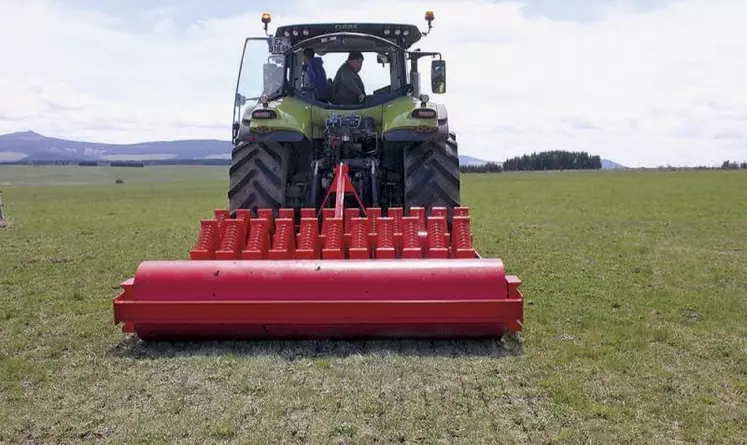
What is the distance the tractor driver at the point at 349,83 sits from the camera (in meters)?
7.58

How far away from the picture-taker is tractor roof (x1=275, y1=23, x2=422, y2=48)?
7570 millimetres

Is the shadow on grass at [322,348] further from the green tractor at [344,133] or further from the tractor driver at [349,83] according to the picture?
the tractor driver at [349,83]

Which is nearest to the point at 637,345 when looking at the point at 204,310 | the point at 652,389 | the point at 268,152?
the point at 652,389

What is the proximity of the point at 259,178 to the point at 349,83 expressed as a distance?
163 centimetres

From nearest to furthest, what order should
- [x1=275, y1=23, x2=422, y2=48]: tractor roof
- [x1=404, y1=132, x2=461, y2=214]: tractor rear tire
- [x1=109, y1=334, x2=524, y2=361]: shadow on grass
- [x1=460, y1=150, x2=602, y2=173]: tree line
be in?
1. [x1=109, y1=334, x2=524, y2=361]: shadow on grass
2. [x1=404, y1=132, x2=461, y2=214]: tractor rear tire
3. [x1=275, y1=23, x2=422, y2=48]: tractor roof
4. [x1=460, y1=150, x2=602, y2=173]: tree line

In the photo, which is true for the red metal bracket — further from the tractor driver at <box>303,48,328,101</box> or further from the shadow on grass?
the tractor driver at <box>303,48,328,101</box>

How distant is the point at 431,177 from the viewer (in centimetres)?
659

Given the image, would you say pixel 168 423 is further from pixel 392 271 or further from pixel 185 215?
pixel 185 215

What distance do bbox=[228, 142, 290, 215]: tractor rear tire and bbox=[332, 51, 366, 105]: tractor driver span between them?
1.20 metres

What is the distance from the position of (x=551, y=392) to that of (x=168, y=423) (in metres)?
1.90

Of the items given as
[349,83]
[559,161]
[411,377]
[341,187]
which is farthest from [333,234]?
[559,161]

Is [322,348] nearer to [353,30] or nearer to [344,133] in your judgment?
[344,133]

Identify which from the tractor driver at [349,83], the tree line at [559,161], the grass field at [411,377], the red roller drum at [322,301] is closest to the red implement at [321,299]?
the red roller drum at [322,301]

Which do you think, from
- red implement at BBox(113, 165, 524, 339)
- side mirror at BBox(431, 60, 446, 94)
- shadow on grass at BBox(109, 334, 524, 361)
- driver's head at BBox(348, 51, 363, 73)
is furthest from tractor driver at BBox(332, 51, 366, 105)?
shadow on grass at BBox(109, 334, 524, 361)
